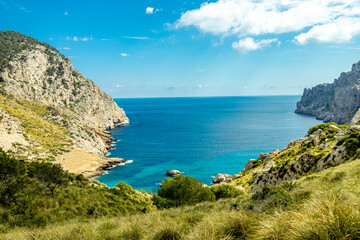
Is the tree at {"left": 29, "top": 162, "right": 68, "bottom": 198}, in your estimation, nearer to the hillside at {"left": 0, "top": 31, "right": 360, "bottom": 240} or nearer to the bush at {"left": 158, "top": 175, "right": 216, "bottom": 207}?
the hillside at {"left": 0, "top": 31, "right": 360, "bottom": 240}

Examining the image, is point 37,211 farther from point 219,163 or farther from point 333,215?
point 219,163

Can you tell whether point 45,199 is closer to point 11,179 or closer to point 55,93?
point 11,179

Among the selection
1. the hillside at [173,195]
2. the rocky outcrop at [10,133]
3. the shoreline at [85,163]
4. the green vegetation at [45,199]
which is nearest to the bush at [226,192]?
the hillside at [173,195]

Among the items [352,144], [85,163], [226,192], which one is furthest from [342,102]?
[85,163]

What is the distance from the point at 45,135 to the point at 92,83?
9769 centimetres

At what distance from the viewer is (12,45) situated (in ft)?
410

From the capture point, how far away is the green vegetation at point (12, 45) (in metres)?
111

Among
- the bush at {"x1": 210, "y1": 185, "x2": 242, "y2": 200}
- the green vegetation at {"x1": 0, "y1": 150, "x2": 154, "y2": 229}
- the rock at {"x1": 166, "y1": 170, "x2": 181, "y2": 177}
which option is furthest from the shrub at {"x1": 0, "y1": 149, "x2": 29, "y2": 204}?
the rock at {"x1": 166, "y1": 170, "x2": 181, "y2": 177}

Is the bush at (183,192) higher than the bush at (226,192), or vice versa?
the bush at (183,192)

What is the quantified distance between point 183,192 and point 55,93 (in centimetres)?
12591

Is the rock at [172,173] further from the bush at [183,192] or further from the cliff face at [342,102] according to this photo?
the cliff face at [342,102]

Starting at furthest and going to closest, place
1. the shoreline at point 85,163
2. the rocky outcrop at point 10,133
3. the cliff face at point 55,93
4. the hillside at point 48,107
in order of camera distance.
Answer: the cliff face at point 55,93 < the hillside at point 48,107 < the shoreline at point 85,163 < the rocky outcrop at point 10,133


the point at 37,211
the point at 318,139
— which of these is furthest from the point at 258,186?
the point at 37,211

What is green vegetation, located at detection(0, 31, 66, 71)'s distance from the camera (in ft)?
364
